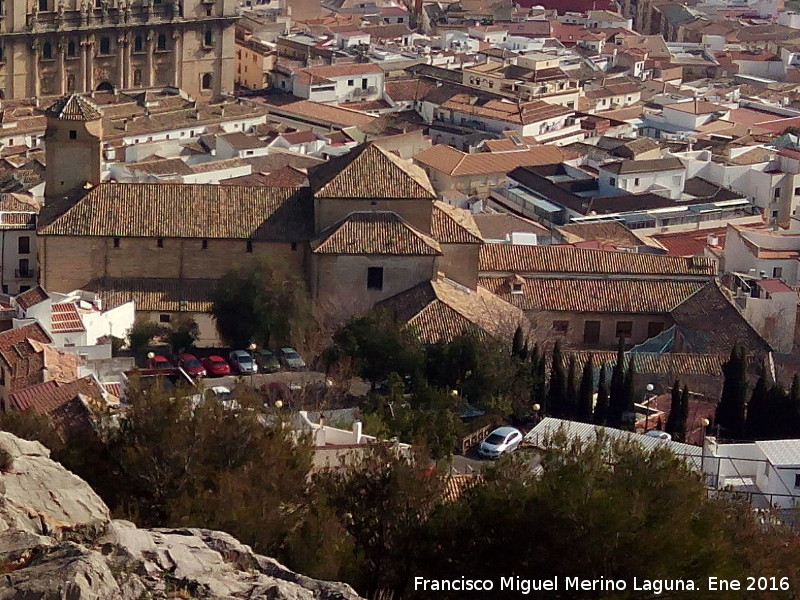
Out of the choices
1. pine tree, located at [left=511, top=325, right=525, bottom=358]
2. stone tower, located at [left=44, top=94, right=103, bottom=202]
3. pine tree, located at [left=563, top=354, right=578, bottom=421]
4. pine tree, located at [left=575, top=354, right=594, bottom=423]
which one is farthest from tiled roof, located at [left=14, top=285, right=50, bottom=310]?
pine tree, located at [left=575, top=354, right=594, bottom=423]

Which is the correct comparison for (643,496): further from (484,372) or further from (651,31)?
(651,31)

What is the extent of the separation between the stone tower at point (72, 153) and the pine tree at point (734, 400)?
1454 centimetres

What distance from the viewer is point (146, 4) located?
261 feet

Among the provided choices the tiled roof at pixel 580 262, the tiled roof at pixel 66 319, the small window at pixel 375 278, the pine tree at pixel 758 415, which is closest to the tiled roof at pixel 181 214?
the small window at pixel 375 278

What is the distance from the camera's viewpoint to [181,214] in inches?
1464

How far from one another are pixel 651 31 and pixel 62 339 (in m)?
82.5

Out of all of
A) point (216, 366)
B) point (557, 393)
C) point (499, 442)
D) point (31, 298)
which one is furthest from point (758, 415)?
point (31, 298)

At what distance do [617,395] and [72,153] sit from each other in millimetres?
13426

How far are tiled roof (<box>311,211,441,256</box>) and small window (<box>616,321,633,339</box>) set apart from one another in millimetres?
4560

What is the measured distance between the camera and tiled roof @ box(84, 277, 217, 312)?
36656 mm

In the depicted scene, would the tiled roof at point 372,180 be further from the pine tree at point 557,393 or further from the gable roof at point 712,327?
the gable roof at point 712,327

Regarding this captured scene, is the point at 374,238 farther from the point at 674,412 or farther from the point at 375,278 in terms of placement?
the point at 674,412

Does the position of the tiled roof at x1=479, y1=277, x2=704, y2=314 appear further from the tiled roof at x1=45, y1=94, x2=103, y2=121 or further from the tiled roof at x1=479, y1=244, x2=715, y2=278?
the tiled roof at x1=45, y1=94, x2=103, y2=121

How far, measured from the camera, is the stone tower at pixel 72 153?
126 ft
